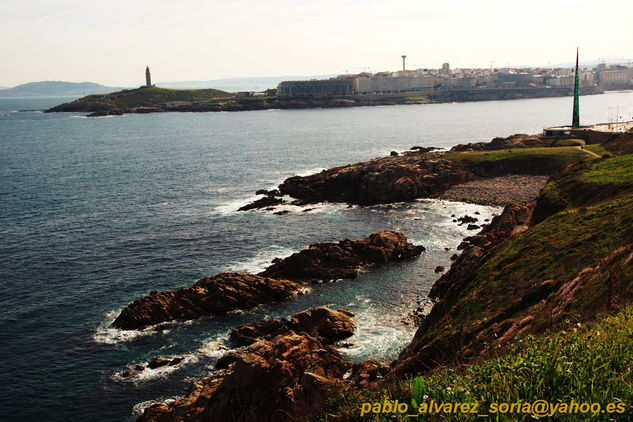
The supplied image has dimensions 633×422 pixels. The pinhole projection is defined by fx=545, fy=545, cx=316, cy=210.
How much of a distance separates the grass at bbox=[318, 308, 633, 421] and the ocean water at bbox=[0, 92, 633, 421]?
2500 centimetres

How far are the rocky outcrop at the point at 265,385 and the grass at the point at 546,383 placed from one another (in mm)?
10020

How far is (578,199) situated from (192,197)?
6223 centimetres

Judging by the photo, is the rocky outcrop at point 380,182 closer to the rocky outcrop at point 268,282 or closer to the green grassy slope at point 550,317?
the rocky outcrop at point 268,282

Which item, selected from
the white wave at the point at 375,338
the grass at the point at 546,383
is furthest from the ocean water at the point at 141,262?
the grass at the point at 546,383

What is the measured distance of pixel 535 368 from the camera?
479 inches

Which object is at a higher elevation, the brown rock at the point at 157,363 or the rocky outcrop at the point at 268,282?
the rocky outcrop at the point at 268,282

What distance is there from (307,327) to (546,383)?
101 feet

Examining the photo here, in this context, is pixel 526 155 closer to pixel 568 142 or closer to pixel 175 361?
pixel 568 142

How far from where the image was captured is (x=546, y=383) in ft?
38.5

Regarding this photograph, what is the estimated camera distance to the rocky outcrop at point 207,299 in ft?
148

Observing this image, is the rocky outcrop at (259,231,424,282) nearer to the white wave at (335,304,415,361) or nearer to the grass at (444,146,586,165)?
the white wave at (335,304,415,361)

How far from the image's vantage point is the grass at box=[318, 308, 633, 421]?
11.0 m

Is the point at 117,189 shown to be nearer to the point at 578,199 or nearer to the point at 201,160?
the point at 201,160

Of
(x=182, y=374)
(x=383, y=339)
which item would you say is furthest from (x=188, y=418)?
(x=383, y=339)
